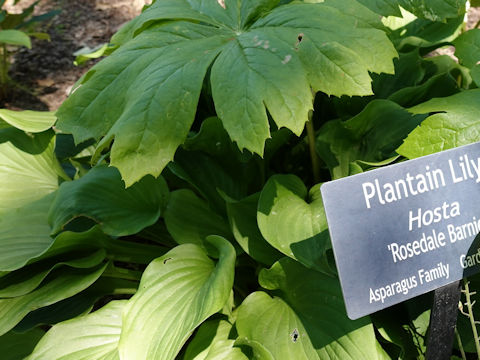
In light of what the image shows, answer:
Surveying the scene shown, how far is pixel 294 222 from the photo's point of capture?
47.2 inches

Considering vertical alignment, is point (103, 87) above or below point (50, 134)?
above

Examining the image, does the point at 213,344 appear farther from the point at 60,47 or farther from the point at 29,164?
the point at 60,47

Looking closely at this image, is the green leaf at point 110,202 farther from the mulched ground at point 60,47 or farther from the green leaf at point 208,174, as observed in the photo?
the mulched ground at point 60,47

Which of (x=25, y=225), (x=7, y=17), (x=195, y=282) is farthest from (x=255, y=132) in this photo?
(x=7, y=17)

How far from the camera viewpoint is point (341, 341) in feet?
3.65

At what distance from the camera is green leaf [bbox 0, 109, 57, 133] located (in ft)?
5.04

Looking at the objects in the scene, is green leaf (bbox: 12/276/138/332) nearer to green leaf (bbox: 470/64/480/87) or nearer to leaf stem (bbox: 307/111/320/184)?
leaf stem (bbox: 307/111/320/184)

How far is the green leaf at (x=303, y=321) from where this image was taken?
3.63 ft

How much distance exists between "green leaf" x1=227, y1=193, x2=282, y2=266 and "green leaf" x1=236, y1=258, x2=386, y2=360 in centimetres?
10

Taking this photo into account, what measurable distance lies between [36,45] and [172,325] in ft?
8.46

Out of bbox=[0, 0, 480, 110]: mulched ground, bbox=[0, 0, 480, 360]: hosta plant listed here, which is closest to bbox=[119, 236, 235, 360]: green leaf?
bbox=[0, 0, 480, 360]: hosta plant

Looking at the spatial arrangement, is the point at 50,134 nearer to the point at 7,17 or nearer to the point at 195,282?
the point at 195,282

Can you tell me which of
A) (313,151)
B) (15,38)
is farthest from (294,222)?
(15,38)

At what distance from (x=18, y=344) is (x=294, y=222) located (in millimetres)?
840
